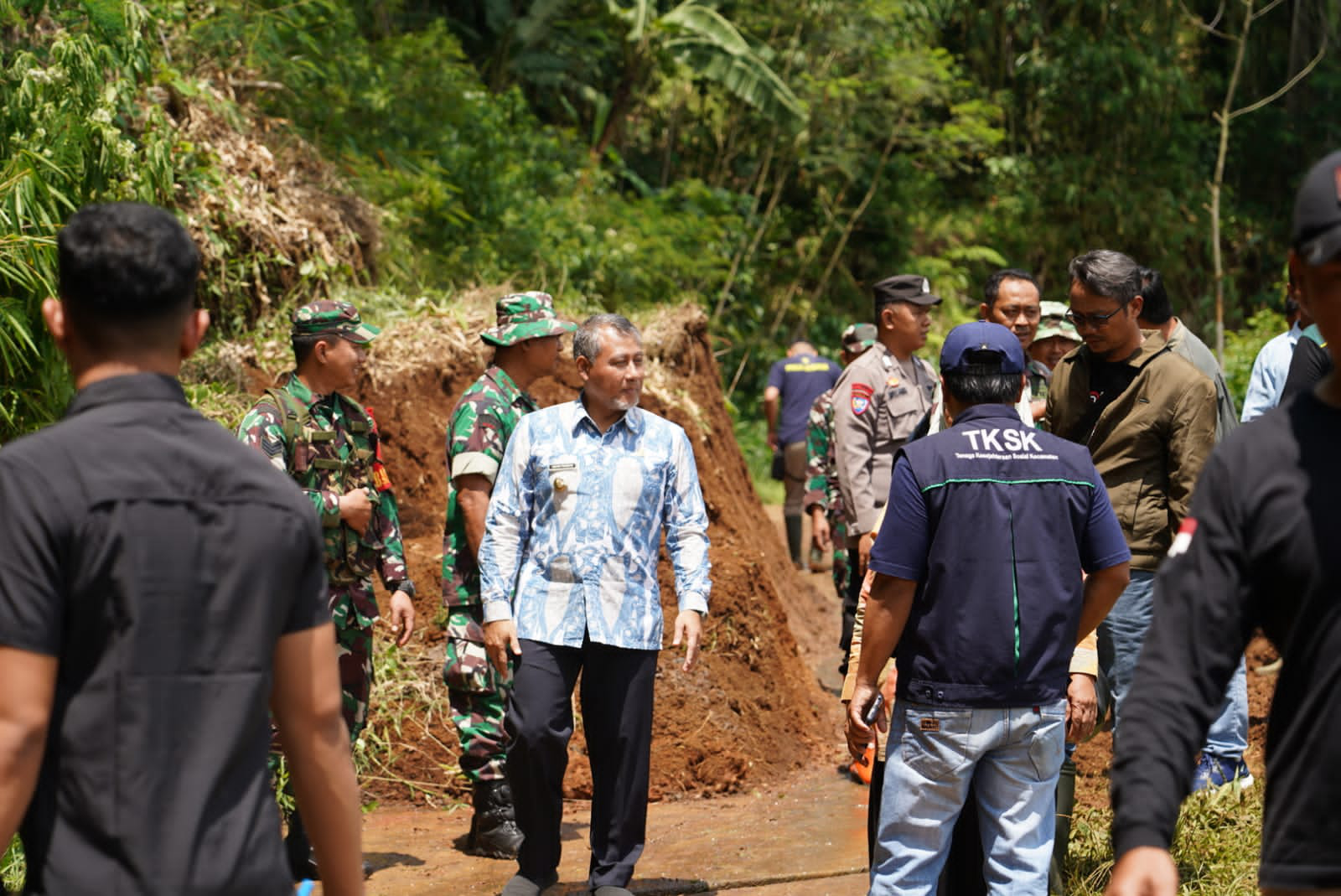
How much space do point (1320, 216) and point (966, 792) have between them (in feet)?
7.60

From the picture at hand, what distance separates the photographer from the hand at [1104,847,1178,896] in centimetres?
234

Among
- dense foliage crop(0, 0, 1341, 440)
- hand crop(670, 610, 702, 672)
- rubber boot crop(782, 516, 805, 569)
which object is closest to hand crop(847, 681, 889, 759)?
hand crop(670, 610, 702, 672)

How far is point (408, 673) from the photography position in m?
8.10

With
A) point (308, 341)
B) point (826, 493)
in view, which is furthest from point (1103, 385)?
point (826, 493)

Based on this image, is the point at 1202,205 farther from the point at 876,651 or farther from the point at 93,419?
the point at 93,419

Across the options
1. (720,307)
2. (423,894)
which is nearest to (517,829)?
(423,894)

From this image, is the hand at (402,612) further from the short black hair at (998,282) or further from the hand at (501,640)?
the short black hair at (998,282)

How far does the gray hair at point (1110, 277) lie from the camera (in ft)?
18.3

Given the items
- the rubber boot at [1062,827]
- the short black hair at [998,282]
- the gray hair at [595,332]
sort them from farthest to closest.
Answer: the short black hair at [998,282], the gray hair at [595,332], the rubber boot at [1062,827]

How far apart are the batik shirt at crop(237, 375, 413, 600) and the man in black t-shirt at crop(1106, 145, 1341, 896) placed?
12.7 ft

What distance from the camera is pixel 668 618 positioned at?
29.3 feet

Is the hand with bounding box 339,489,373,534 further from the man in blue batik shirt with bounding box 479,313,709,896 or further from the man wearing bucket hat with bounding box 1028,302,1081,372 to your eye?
the man wearing bucket hat with bounding box 1028,302,1081,372

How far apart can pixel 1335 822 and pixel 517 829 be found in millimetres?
4682

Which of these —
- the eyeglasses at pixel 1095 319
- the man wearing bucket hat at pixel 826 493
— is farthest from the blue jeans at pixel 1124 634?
the man wearing bucket hat at pixel 826 493
